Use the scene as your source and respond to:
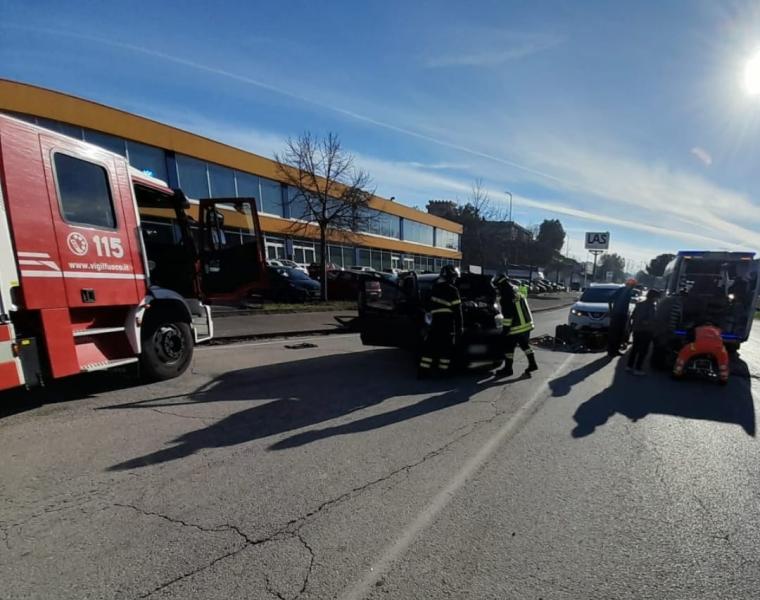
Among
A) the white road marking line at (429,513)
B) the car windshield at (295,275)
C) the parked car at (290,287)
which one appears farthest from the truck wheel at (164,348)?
the car windshield at (295,275)

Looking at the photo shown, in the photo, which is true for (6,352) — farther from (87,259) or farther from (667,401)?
(667,401)

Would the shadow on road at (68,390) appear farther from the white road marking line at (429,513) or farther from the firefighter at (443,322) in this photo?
the white road marking line at (429,513)

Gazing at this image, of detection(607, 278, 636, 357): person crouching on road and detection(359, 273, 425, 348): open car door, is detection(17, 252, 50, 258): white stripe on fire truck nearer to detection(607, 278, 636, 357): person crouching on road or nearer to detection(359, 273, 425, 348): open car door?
detection(359, 273, 425, 348): open car door

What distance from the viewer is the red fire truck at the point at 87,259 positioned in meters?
3.84

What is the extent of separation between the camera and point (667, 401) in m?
5.49

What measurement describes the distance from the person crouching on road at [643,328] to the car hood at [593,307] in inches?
128

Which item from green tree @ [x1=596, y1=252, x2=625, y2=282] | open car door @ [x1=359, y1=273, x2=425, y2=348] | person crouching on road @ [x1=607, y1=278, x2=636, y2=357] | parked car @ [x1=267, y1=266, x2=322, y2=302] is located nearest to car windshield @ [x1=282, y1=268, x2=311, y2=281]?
parked car @ [x1=267, y1=266, x2=322, y2=302]

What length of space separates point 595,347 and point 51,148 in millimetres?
11210

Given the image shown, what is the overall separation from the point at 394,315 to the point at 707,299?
306 inches

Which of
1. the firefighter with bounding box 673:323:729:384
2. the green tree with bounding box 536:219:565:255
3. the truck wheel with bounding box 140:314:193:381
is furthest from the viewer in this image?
the green tree with bounding box 536:219:565:255

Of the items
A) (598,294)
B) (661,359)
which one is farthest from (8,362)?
(598,294)

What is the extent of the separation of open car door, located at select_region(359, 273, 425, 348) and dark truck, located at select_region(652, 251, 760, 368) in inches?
191

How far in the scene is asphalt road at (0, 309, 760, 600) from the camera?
6.93 ft

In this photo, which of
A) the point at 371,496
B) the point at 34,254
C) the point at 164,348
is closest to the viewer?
the point at 371,496
